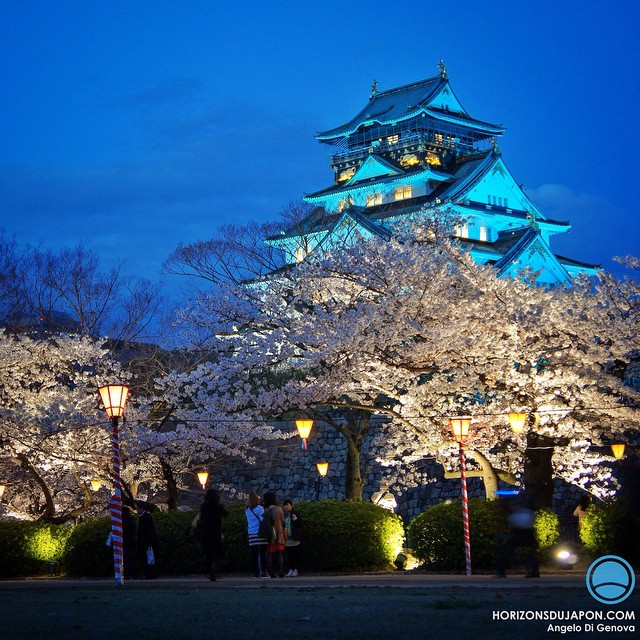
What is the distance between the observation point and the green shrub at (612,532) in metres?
17.0

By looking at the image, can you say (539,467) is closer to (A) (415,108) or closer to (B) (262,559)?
(B) (262,559)

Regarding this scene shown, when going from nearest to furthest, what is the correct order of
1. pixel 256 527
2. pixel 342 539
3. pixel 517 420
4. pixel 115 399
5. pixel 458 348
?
1. pixel 115 399
2. pixel 256 527
3. pixel 517 420
4. pixel 342 539
5. pixel 458 348

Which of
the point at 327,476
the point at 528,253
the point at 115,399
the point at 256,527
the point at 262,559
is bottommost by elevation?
the point at 262,559

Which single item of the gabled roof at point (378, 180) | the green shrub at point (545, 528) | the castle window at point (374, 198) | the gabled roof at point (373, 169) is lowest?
the green shrub at point (545, 528)

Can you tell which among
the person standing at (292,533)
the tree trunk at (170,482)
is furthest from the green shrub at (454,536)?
the tree trunk at (170,482)

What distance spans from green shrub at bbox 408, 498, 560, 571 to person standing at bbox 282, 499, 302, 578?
2.37 metres

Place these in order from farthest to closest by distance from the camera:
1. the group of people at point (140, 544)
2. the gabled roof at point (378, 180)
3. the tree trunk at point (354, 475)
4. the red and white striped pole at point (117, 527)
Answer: the gabled roof at point (378, 180), the tree trunk at point (354, 475), the group of people at point (140, 544), the red and white striped pole at point (117, 527)

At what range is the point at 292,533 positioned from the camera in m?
18.3

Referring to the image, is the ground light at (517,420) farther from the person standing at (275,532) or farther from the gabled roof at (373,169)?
the gabled roof at (373,169)

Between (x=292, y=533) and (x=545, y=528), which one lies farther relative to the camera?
(x=545, y=528)

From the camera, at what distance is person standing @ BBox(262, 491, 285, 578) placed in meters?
17.4

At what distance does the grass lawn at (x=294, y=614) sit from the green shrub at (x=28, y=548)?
10106mm

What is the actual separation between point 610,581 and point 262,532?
8551 mm

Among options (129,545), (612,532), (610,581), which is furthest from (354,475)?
(610,581)
